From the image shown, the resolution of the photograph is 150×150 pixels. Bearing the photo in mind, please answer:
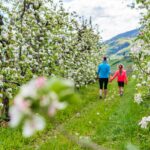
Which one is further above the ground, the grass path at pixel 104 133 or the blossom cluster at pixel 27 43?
the blossom cluster at pixel 27 43

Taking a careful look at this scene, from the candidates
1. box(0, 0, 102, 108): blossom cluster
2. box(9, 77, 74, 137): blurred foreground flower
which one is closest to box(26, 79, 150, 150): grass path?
box(0, 0, 102, 108): blossom cluster

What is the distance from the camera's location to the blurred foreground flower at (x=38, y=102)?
1.04 m

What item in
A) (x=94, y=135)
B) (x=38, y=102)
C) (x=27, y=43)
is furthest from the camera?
(x=27, y=43)

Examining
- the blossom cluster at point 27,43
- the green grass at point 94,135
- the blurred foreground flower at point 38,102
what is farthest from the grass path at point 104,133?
the blurred foreground flower at point 38,102

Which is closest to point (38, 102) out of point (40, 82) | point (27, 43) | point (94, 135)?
point (40, 82)

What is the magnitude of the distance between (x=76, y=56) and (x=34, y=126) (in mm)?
24205

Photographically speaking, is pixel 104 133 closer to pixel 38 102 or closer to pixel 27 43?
pixel 27 43

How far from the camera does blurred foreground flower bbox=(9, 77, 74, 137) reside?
104 cm

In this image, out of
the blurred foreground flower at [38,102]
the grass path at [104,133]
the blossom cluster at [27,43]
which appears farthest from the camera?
the blossom cluster at [27,43]

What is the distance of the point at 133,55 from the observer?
31.2 ft

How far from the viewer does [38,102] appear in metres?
1.07

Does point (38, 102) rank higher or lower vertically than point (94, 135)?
higher

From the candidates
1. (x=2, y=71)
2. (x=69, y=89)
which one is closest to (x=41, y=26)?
(x=2, y=71)

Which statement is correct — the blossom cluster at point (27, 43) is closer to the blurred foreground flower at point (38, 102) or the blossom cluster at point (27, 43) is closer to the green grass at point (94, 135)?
the green grass at point (94, 135)
